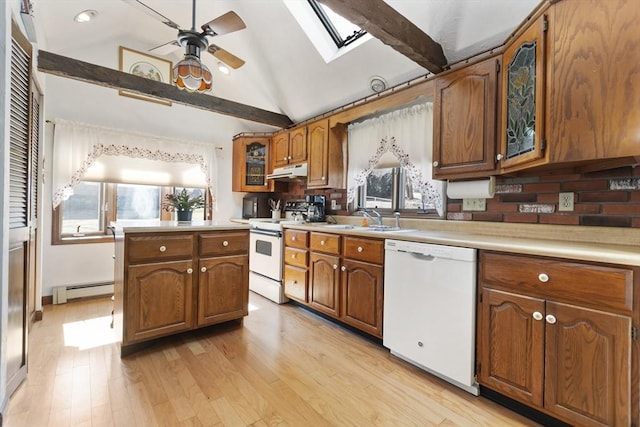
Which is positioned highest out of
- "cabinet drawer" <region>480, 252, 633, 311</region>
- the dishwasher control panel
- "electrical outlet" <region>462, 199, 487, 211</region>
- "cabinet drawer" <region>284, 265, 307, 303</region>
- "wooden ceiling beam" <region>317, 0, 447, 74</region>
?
"wooden ceiling beam" <region>317, 0, 447, 74</region>

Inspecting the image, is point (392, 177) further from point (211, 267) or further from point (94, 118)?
point (94, 118)

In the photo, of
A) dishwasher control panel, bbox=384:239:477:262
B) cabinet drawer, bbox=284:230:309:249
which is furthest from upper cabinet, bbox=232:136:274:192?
dishwasher control panel, bbox=384:239:477:262

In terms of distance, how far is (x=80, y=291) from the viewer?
3.29m

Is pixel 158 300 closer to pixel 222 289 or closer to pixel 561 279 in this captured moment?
pixel 222 289

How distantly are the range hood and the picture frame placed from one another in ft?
5.75

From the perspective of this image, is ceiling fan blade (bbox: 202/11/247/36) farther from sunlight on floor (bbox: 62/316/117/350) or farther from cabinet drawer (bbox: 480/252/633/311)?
sunlight on floor (bbox: 62/316/117/350)

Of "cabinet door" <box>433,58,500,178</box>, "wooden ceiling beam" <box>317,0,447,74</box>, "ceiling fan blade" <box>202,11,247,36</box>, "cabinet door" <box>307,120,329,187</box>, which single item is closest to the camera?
"wooden ceiling beam" <box>317,0,447,74</box>

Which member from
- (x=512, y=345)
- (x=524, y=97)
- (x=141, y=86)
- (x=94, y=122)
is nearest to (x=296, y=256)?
(x=512, y=345)

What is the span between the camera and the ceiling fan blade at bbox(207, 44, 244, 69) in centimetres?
213

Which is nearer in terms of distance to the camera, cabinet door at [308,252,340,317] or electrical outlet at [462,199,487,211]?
electrical outlet at [462,199,487,211]

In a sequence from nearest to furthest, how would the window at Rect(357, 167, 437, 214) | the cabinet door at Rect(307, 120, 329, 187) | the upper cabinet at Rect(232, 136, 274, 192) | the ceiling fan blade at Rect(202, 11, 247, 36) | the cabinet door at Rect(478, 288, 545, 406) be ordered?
the cabinet door at Rect(478, 288, 545, 406)
the ceiling fan blade at Rect(202, 11, 247, 36)
the window at Rect(357, 167, 437, 214)
the cabinet door at Rect(307, 120, 329, 187)
the upper cabinet at Rect(232, 136, 274, 192)

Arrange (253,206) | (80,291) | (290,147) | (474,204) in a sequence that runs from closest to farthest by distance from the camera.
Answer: (474,204) → (80,291) → (290,147) → (253,206)

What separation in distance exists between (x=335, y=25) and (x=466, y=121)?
68.5 inches

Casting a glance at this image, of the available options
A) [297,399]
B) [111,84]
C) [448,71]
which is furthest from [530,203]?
[111,84]
